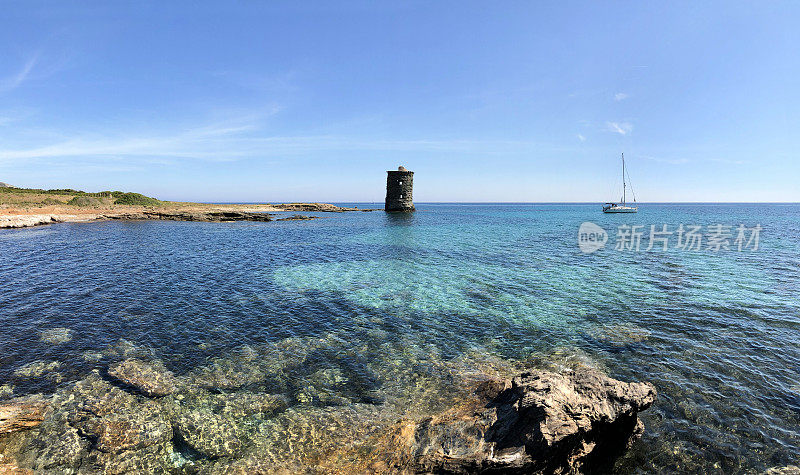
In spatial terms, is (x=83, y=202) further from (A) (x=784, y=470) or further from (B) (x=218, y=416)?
(A) (x=784, y=470)

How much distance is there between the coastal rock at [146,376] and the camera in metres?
9.59

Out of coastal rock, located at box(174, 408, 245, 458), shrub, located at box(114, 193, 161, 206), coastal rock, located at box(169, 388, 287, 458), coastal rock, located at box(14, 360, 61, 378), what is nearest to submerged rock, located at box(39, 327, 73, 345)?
coastal rock, located at box(14, 360, 61, 378)

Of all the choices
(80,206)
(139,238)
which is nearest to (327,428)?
(139,238)

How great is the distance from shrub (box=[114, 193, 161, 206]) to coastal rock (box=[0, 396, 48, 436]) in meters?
103

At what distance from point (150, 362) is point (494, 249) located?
32.1 meters

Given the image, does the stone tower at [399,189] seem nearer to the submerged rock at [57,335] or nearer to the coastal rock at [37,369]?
the submerged rock at [57,335]

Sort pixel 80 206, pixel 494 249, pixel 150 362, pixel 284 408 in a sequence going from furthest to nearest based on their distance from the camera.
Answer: pixel 80 206, pixel 494 249, pixel 150 362, pixel 284 408

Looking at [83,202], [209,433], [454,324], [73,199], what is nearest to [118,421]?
[209,433]

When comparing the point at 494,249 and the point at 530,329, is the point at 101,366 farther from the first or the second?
the point at 494,249

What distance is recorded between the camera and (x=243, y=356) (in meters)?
11.6

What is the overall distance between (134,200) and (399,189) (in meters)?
73.8

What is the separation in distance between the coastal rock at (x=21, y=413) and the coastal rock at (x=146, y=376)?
1650 millimetres

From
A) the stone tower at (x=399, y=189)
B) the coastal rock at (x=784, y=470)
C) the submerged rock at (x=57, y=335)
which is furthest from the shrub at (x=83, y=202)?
the coastal rock at (x=784, y=470)

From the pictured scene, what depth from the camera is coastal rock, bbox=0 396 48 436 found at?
25.4 feet
